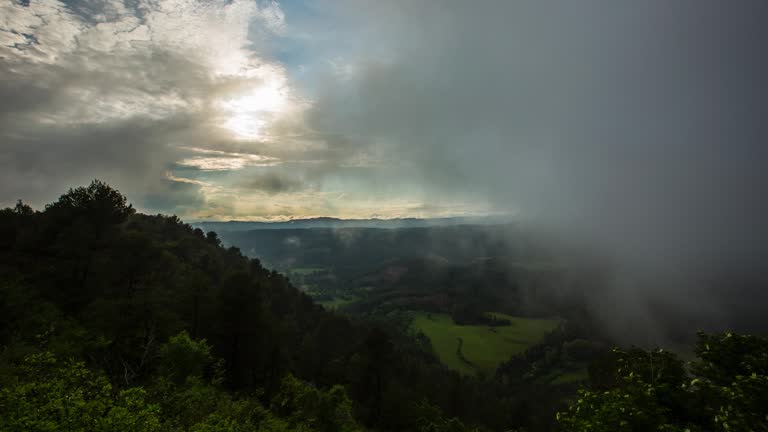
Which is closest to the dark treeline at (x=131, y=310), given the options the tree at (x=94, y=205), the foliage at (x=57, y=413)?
the tree at (x=94, y=205)

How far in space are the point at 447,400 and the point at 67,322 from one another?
73.3 m

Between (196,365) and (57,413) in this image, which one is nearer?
(57,413)

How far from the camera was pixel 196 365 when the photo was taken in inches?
1200

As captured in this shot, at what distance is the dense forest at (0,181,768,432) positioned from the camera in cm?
1458

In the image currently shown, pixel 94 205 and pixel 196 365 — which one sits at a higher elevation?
pixel 94 205

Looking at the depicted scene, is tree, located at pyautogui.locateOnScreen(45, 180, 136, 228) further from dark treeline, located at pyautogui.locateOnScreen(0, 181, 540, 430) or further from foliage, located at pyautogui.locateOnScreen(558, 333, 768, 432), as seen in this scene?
foliage, located at pyautogui.locateOnScreen(558, 333, 768, 432)

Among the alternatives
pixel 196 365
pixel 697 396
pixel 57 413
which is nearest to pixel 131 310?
pixel 196 365

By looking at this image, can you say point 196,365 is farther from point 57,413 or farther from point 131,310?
point 57,413

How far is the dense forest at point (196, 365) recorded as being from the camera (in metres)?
14.6

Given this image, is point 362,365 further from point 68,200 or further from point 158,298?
point 68,200

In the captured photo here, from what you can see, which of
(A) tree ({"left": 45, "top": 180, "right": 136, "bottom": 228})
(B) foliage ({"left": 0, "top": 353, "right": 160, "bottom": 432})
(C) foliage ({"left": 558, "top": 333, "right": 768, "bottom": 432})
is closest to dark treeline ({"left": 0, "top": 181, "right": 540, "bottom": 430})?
(A) tree ({"left": 45, "top": 180, "right": 136, "bottom": 228})

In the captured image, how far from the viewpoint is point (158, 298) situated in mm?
38250

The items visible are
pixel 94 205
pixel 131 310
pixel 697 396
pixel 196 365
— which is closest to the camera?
pixel 697 396

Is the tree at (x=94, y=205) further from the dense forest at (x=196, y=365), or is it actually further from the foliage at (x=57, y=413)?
the foliage at (x=57, y=413)
